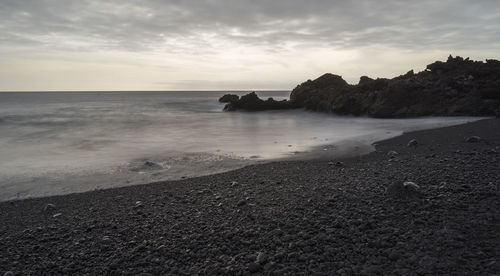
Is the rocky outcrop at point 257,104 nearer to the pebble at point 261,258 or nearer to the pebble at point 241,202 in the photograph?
the pebble at point 241,202

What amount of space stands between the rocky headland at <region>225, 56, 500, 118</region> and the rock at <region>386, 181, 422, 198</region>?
15278mm

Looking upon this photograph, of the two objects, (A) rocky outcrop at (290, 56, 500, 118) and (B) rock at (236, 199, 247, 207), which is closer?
(B) rock at (236, 199, 247, 207)

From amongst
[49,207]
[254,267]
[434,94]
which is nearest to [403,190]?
[254,267]

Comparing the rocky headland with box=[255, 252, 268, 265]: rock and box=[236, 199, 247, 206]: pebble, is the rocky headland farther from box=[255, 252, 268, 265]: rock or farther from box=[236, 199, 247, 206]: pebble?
box=[255, 252, 268, 265]: rock

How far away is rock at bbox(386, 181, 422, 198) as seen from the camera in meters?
4.77

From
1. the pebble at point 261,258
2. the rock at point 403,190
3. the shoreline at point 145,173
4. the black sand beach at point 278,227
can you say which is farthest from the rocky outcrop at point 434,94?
the pebble at point 261,258

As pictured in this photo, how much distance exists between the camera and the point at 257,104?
39.1m

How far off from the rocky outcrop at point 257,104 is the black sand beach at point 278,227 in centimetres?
3044

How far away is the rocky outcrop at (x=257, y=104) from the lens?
122 ft

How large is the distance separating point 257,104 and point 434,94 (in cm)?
2105

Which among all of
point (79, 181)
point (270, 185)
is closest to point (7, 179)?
point (79, 181)

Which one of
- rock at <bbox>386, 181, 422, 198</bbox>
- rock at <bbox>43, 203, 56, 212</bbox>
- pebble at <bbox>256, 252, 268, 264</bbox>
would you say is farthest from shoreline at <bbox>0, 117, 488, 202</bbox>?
pebble at <bbox>256, 252, 268, 264</bbox>

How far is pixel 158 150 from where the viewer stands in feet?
42.9

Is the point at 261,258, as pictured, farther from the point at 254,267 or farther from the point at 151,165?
the point at 151,165
